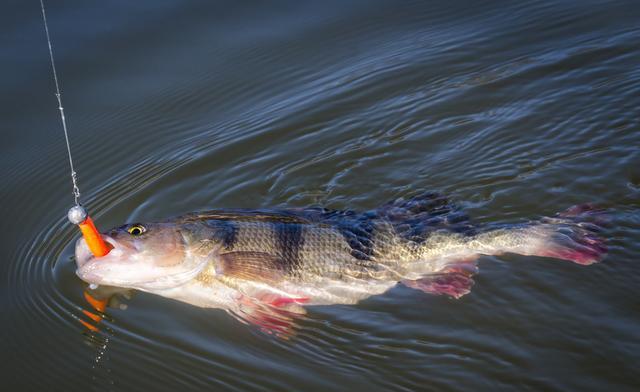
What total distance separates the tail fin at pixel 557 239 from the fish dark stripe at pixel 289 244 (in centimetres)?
136

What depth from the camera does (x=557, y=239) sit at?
5355mm

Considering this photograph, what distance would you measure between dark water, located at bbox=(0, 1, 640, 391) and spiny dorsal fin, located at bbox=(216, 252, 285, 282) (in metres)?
0.35

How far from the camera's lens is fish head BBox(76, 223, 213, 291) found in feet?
16.9

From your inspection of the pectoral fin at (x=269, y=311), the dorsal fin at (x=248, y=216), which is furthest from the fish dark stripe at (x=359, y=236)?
the pectoral fin at (x=269, y=311)

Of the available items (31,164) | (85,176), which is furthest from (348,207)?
(31,164)

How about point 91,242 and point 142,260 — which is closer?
point 91,242

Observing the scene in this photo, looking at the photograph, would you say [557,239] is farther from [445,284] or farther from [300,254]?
[300,254]

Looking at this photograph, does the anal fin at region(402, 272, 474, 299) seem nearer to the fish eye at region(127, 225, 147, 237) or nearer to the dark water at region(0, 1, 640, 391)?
the dark water at region(0, 1, 640, 391)

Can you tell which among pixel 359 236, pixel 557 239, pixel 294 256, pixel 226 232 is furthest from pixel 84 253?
pixel 557 239

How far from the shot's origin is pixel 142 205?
21.7 feet

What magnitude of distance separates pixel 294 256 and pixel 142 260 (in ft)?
3.55

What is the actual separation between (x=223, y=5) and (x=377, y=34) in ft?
6.88

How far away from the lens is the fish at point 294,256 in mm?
5141

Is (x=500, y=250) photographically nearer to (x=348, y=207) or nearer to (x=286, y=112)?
(x=348, y=207)
